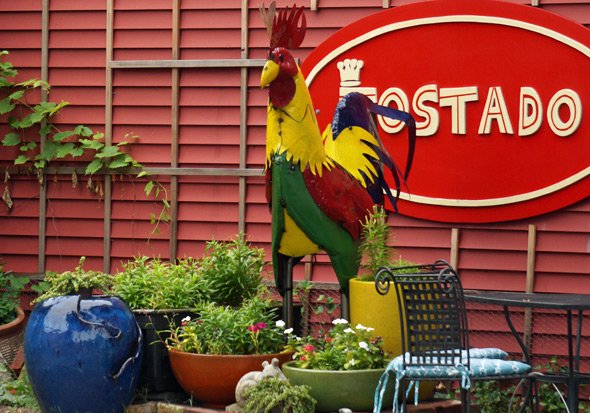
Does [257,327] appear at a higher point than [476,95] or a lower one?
lower

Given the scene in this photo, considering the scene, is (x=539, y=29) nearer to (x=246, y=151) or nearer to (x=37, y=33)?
(x=246, y=151)

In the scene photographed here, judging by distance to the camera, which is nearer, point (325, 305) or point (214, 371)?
point (214, 371)

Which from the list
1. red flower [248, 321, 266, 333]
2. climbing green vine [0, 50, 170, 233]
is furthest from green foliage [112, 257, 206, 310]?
climbing green vine [0, 50, 170, 233]

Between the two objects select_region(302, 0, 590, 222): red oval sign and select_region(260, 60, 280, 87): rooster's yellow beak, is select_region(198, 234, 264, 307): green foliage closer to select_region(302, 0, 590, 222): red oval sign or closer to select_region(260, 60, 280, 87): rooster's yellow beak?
select_region(260, 60, 280, 87): rooster's yellow beak

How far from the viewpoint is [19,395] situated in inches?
243

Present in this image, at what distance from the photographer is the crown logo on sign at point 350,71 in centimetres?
742

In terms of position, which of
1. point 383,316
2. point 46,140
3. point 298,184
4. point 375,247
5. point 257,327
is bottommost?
point 257,327

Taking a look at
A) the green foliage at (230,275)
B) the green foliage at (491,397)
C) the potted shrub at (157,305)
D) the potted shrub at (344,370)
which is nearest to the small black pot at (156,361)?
the potted shrub at (157,305)

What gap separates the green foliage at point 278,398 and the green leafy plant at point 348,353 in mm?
204

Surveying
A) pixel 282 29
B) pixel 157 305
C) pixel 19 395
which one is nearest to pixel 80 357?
pixel 157 305

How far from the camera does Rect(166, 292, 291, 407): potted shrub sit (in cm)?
532

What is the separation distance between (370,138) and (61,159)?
304 centimetres

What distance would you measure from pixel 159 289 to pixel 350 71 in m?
2.37

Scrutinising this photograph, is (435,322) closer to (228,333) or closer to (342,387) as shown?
(342,387)
